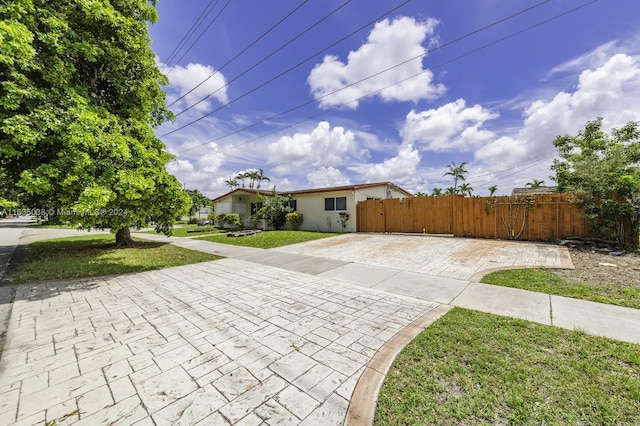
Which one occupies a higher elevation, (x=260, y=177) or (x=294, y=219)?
(x=260, y=177)

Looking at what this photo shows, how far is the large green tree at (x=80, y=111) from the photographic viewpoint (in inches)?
176

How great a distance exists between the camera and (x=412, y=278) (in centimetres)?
567

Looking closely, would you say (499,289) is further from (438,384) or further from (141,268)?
(141,268)

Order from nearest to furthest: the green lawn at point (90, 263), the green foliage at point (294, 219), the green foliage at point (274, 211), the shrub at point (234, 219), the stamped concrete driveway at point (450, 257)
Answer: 1. the green lawn at point (90, 263)
2. the stamped concrete driveway at point (450, 257)
3. the green foliage at point (294, 219)
4. the green foliage at point (274, 211)
5. the shrub at point (234, 219)

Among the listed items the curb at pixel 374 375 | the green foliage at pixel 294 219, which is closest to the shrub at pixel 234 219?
the green foliage at pixel 294 219

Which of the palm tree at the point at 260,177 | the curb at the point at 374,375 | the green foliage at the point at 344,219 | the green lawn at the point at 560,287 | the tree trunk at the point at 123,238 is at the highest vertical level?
the palm tree at the point at 260,177

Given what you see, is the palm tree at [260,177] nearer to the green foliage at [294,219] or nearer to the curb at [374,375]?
the green foliage at [294,219]

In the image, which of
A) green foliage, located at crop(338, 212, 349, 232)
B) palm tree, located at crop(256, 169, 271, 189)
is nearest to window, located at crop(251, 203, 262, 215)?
green foliage, located at crop(338, 212, 349, 232)

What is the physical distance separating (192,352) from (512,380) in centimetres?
319

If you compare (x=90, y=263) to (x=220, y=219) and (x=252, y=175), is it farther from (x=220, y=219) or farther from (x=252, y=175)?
(x=252, y=175)

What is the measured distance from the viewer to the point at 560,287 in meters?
4.78

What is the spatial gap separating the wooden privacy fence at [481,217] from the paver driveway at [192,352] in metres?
9.96

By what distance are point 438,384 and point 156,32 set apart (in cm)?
1184

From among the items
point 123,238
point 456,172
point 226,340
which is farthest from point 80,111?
point 456,172
